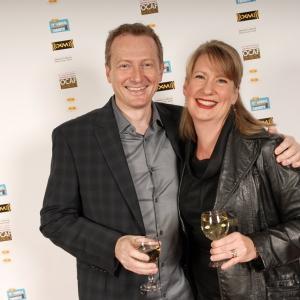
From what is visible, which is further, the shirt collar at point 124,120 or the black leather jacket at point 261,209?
the shirt collar at point 124,120

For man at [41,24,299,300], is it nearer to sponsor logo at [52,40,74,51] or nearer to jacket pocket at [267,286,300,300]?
jacket pocket at [267,286,300,300]

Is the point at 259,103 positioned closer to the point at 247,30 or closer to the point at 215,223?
the point at 247,30

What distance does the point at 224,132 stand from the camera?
2.08m

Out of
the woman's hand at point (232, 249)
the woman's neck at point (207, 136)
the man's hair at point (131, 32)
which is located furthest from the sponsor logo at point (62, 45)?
the woman's hand at point (232, 249)

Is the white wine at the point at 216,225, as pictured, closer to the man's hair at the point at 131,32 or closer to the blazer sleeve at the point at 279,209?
the blazer sleeve at the point at 279,209

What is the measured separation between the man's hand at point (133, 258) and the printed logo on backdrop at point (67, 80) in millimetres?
1692

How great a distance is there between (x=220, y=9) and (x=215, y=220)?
6.58 ft

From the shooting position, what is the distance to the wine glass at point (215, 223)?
1808 millimetres

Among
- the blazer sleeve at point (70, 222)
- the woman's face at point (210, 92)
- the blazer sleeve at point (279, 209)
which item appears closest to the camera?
the blazer sleeve at point (279, 209)

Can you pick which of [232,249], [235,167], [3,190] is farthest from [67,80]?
[232,249]

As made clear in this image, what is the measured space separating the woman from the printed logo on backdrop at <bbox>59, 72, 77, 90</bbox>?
132cm

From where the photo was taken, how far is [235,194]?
1.92m

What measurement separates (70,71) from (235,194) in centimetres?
181

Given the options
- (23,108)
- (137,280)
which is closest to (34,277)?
(23,108)
